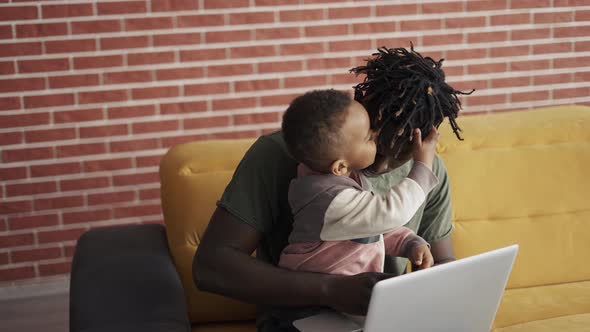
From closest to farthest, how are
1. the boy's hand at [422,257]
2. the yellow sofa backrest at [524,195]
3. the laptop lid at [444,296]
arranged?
1. the laptop lid at [444,296]
2. the boy's hand at [422,257]
3. the yellow sofa backrest at [524,195]

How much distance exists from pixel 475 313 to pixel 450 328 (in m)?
0.06

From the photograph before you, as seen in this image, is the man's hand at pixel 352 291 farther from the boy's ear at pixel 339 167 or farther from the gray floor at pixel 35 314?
the gray floor at pixel 35 314

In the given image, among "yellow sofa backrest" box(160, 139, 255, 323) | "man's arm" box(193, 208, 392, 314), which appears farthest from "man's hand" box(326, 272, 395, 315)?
"yellow sofa backrest" box(160, 139, 255, 323)

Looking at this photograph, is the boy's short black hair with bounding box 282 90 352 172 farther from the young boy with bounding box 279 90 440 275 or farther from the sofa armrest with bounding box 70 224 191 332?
the sofa armrest with bounding box 70 224 191 332

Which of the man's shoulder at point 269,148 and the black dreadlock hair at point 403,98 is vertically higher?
the black dreadlock hair at point 403,98

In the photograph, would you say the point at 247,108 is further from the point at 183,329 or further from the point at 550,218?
the point at 183,329

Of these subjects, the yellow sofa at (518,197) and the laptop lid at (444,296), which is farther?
the yellow sofa at (518,197)

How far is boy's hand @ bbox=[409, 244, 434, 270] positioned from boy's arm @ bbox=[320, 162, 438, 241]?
4.7 inches

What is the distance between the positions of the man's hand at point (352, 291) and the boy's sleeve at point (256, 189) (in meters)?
0.24

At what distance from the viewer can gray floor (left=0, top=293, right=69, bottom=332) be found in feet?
10.7

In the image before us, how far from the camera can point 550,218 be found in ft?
7.86

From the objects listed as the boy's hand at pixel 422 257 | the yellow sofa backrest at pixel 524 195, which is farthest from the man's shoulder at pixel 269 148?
the yellow sofa backrest at pixel 524 195

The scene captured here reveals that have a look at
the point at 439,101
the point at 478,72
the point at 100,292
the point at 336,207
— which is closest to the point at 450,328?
the point at 336,207

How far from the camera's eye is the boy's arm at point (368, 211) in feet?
5.28
